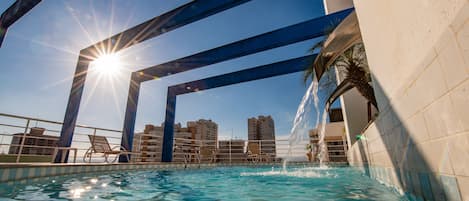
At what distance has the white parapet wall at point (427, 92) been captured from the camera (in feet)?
2.16

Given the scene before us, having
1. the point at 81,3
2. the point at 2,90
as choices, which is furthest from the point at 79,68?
the point at 81,3

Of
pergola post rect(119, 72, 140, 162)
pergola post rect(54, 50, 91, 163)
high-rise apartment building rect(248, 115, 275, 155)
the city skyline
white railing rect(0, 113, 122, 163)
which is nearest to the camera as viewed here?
white railing rect(0, 113, 122, 163)

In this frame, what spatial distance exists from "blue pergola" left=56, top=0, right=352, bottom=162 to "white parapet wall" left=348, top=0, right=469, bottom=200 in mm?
2905

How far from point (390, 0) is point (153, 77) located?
20.0 feet

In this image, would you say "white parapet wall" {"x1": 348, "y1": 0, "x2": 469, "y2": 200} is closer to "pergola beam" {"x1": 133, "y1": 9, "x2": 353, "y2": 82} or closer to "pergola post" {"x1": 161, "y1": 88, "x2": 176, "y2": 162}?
"pergola beam" {"x1": 133, "y1": 9, "x2": 353, "y2": 82}

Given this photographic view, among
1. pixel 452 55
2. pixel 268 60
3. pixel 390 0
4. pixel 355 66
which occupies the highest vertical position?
pixel 268 60

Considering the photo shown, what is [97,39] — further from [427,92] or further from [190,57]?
[427,92]

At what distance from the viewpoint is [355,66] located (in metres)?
3.65

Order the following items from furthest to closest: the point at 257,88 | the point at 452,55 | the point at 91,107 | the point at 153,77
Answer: the point at 257,88
the point at 153,77
the point at 91,107
the point at 452,55

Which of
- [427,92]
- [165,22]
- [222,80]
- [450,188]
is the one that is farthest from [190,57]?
[450,188]

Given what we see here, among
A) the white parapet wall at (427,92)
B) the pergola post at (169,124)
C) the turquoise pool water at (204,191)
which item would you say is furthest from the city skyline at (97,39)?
the white parapet wall at (427,92)

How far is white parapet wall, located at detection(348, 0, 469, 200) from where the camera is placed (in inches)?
25.9

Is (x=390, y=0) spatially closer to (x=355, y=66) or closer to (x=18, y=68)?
(x=355, y=66)

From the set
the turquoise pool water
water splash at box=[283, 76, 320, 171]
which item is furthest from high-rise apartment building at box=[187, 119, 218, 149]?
the turquoise pool water
